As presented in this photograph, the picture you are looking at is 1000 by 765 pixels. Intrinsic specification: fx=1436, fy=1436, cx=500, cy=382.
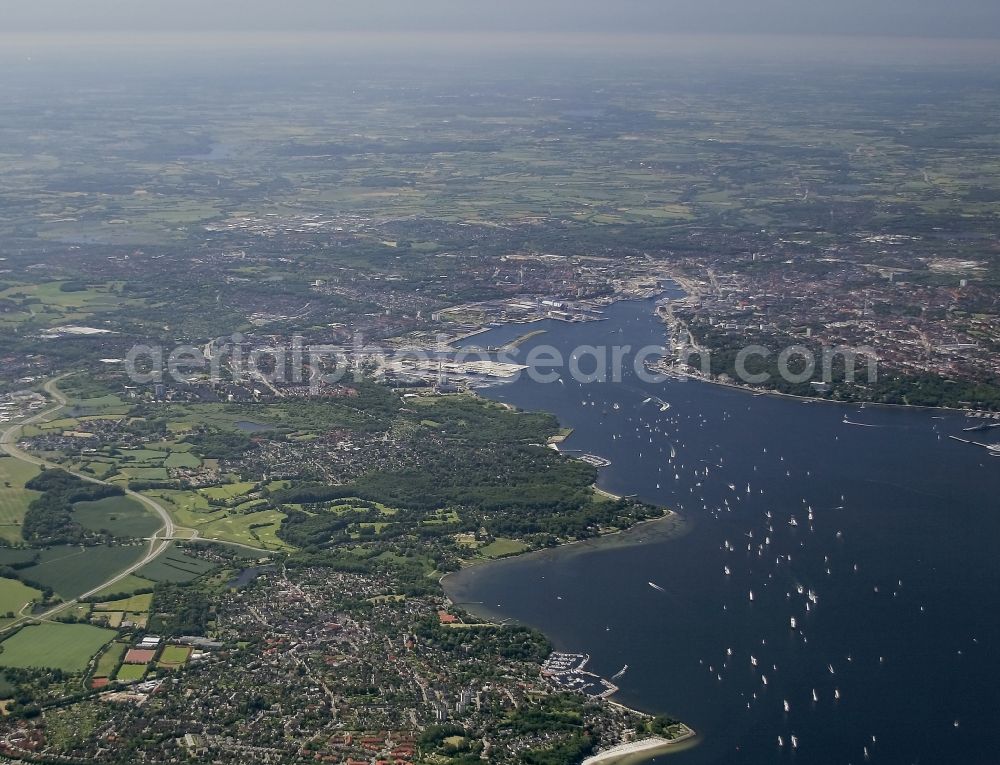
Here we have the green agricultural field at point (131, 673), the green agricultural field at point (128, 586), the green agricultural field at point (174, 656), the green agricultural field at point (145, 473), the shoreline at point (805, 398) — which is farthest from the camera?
the shoreline at point (805, 398)

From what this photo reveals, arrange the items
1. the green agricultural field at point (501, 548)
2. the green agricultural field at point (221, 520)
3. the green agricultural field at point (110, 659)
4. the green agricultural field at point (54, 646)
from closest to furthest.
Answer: the green agricultural field at point (110, 659) < the green agricultural field at point (54, 646) < the green agricultural field at point (501, 548) < the green agricultural field at point (221, 520)

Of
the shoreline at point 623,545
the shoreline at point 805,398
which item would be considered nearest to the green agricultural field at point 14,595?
the shoreline at point 623,545

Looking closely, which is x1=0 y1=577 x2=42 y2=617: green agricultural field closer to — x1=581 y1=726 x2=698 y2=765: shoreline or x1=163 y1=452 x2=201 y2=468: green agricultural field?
x1=163 y1=452 x2=201 y2=468: green agricultural field

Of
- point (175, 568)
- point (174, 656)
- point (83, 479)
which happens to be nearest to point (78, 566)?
point (175, 568)

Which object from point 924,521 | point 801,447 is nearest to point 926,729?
point 924,521

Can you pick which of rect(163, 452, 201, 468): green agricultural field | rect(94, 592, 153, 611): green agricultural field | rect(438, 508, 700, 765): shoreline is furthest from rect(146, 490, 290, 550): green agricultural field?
rect(438, 508, 700, 765): shoreline

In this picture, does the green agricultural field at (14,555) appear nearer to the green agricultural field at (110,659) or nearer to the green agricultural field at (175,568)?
the green agricultural field at (175,568)

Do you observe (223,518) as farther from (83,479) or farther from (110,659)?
(110,659)
